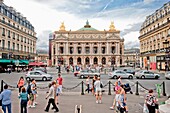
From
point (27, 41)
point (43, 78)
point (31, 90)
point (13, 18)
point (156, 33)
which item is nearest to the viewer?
point (31, 90)

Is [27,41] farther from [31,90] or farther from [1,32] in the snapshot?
[31,90]

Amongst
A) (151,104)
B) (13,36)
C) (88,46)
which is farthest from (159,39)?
(88,46)

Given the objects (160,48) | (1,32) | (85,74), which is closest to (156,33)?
(160,48)

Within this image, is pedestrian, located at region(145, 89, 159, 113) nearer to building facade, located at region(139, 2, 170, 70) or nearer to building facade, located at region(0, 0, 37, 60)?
building facade, located at region(139, 2, 170, 70)

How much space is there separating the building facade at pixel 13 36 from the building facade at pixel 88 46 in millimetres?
45980

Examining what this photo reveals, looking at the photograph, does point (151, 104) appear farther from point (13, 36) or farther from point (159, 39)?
point (13, 36)

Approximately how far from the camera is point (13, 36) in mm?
58969

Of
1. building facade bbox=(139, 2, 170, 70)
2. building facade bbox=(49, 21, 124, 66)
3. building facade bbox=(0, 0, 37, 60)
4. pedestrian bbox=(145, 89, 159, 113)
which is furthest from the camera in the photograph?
building facade bbox=(49, 21, 124, 66)

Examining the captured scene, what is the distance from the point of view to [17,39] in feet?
203

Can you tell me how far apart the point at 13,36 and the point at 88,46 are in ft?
231

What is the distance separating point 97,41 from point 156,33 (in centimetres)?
6983

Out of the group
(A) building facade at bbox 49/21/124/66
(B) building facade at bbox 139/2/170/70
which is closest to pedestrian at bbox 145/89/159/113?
(B) building facade at bbox 139/2/170/70

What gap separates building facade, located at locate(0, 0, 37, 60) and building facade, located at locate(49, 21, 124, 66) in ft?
151

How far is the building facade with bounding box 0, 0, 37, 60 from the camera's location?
51.5m
